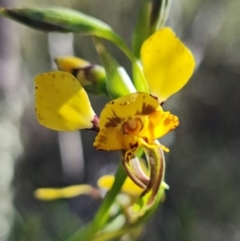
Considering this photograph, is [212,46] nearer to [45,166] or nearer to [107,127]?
[45,166]

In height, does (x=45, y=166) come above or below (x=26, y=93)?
below

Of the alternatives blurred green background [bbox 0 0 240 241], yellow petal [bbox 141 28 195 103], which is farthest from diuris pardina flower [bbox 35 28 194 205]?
blurred green background [bbox 0 0 240 241]

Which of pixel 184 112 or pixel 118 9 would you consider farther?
pixel 118 9

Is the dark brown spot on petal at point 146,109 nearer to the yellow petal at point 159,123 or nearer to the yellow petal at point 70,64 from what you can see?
the yellow petal at point 159,123

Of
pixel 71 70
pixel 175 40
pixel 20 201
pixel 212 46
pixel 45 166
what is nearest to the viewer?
pixel 175 40

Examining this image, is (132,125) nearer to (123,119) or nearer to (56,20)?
(123,119)

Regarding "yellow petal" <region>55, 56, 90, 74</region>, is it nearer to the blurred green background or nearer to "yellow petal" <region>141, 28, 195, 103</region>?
"yellow petal" <region>141, 28, 195, 103</region>

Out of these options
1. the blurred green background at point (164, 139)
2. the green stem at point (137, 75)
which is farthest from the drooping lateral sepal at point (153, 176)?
the blurred green background at point (164, 139)

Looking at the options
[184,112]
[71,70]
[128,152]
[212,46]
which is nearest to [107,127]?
[128,152]
